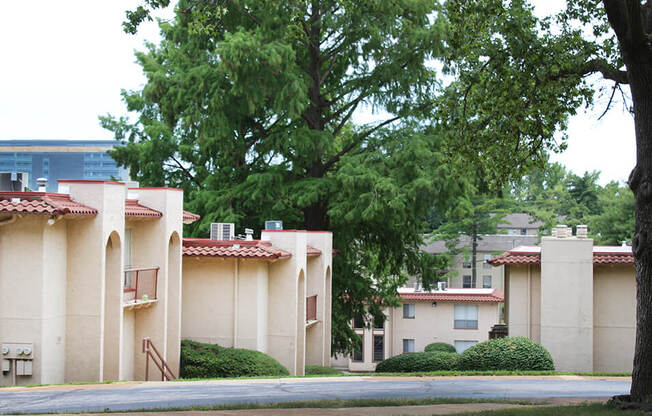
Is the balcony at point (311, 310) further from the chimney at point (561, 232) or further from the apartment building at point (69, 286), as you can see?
the chimney at point (561, 232)

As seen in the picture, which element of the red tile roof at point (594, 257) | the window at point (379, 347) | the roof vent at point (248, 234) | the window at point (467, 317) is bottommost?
the window at point (379, 347)

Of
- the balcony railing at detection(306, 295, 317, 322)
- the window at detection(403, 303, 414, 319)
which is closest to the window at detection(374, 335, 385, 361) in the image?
the window at detection(403, 303, 414, 319)

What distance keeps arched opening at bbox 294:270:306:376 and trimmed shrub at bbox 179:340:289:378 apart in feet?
13.5

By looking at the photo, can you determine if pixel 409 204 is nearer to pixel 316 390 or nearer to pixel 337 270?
pixel 337 270

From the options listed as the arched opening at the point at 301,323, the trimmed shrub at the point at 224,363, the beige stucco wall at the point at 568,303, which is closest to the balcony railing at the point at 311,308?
the arched opening at the point at 301,323

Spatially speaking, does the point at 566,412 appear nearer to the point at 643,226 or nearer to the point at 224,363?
the point at 643,226

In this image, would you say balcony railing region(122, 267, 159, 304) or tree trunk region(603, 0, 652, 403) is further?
balcony railing region(122, 267, 159, 304)

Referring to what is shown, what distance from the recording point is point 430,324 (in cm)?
5203

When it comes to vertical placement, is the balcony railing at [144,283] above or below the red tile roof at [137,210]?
below

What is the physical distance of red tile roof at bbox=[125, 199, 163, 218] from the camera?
1964 centimetres

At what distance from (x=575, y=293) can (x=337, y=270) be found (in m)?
12.4

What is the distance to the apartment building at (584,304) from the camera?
25156 millimetres

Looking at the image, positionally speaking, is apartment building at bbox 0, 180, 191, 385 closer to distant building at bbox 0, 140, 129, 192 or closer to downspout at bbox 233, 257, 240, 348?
downspout at bbox 233, 257, 240, 348

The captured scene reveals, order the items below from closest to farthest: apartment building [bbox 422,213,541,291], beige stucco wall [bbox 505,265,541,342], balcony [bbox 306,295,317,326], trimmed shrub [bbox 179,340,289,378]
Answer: trimmed shrub [bbox 179,340,289,378], beige stucco wall [bbox 505,265,541,342], balcony [bbox 306,295,317,326], apartment building [bbox 422,213,541,291]
